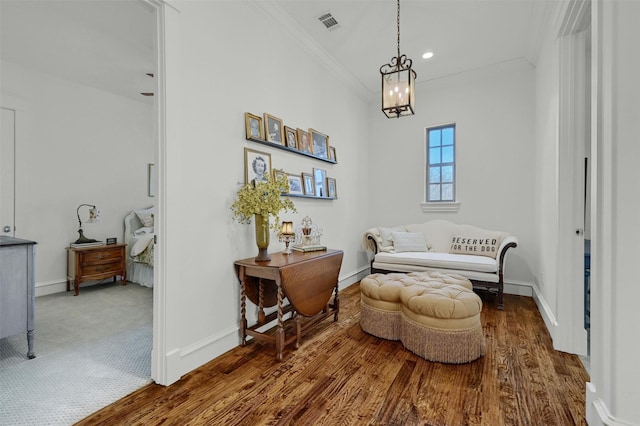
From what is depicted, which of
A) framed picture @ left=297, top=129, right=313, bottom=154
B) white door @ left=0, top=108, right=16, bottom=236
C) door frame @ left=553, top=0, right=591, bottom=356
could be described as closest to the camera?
door frame @ left=553, top=0, right=591, bottom=356

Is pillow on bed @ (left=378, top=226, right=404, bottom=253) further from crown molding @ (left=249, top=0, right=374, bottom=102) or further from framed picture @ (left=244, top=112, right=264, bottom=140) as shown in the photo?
framed picture @ (left=244, top=112, right=264, bottom=140)

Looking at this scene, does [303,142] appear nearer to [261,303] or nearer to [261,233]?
[261,233]

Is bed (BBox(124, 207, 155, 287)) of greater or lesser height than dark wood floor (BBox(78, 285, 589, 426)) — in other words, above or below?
above

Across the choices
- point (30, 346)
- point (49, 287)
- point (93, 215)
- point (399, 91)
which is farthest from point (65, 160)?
point (399, 91)

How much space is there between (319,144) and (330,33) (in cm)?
112

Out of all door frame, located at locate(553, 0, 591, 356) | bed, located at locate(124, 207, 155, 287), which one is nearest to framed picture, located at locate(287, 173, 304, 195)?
door frame, located at locate(553, 0, 591, 356)

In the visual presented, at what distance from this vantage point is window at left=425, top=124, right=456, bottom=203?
424 cm

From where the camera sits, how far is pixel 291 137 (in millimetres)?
2885

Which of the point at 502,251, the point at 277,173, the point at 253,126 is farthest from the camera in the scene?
the point at 502,251

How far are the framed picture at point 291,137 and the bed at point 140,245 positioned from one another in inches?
96.9

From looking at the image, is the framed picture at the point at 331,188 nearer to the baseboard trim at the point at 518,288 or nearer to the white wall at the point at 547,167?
the white wall at the point at 547,167

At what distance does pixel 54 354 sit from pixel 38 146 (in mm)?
2877

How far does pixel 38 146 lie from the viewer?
3.69 meters

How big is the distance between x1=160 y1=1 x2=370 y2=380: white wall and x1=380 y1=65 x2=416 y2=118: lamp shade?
3.31 ft
